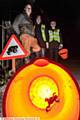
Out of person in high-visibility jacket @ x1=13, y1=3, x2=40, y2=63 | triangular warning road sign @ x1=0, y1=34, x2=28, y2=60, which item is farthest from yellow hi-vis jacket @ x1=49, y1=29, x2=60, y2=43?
triangular warning road sign @ x1=0, y1=34, x2=28, y2=60

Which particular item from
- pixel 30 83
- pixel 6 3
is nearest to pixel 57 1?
pixel 6 3

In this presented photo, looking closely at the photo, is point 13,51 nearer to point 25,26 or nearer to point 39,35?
point 25,26

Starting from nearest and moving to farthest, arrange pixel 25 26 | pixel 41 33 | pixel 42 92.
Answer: pixel 42 92 < pixel 25 26 < pixel 41 33

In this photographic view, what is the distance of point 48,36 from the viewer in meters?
11.1

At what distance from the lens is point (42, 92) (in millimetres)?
4004

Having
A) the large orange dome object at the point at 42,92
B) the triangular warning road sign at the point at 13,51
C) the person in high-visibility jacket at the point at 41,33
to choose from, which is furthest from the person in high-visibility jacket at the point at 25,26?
the large orange dome object at the point at 42,92

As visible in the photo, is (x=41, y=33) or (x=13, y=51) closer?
(x=13, y=51)

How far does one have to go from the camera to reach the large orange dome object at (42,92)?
3.99m

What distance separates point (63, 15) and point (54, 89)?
58.6 ft

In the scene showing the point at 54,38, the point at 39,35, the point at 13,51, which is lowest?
the point at 54,38

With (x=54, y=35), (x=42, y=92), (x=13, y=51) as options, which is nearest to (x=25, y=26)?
(x=54, y=35)

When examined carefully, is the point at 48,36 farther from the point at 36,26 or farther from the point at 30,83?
the point at 30,83

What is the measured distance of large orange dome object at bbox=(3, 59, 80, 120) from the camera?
3994 mm

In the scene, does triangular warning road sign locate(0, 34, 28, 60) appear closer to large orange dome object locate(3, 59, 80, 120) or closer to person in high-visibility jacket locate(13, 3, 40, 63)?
large orange dome object locate(3, 59, 80, 120)
